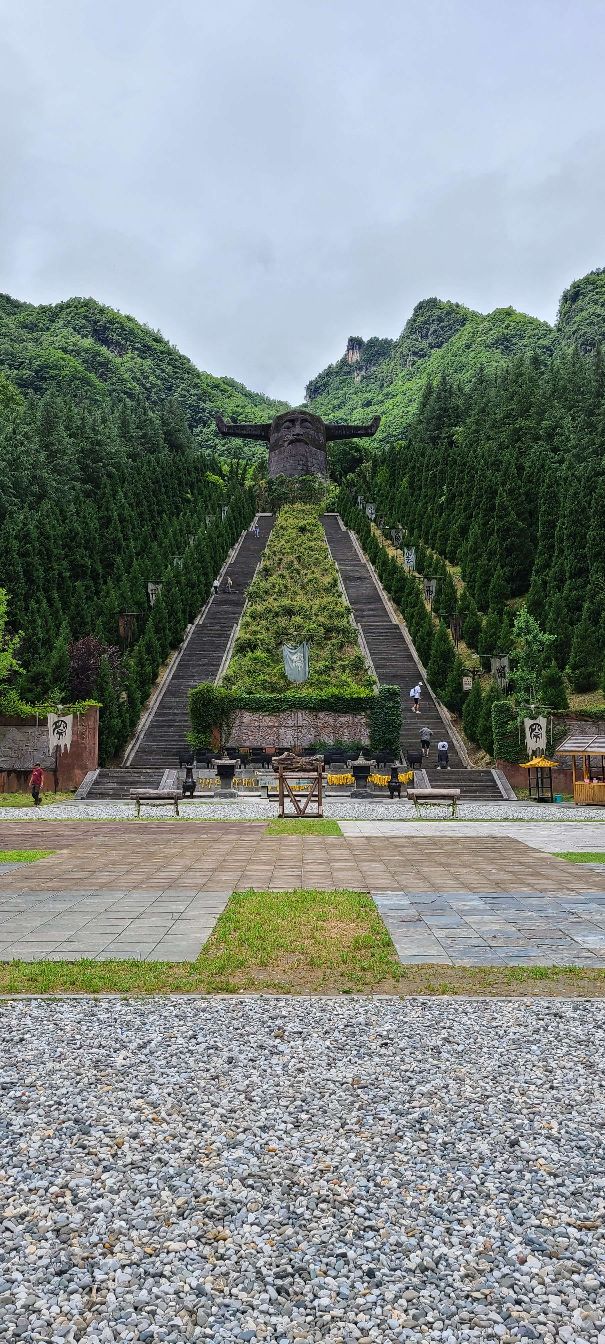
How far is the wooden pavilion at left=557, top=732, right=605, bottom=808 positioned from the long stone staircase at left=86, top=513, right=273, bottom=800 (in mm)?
10660

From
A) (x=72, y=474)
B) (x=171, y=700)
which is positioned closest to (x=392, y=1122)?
(x=171, y=700)

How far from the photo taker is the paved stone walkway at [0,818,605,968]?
5961mm

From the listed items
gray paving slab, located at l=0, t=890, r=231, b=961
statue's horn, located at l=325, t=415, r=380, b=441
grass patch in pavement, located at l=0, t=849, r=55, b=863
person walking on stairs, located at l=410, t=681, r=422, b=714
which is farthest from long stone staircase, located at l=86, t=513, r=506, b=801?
statue's horn, located at l=325, t=415, r=380, b=441

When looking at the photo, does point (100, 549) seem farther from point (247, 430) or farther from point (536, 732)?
point (247, 430)

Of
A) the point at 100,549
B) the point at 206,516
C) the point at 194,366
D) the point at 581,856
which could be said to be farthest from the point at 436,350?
the point at 581,856

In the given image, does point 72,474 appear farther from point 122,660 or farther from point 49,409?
point 122,660

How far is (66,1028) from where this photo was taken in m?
4.47

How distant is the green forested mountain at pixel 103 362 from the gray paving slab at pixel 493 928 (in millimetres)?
66300

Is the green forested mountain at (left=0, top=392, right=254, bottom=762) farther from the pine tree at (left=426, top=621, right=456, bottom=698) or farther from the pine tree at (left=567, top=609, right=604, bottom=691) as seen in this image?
the pine tree at (left=567, top=609, right=604, bottom=691)

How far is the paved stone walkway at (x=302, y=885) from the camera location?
596 cm

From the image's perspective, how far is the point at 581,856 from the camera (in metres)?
9.97

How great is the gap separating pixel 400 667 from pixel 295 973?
23.5 metres

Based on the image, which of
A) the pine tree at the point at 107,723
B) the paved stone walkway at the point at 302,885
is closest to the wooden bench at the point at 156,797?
the paved stone walkway at the point at 302,885

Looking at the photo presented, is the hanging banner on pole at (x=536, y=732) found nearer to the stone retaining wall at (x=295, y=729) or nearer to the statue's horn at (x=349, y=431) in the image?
the stone retaining wall at (x=295, y=729)
